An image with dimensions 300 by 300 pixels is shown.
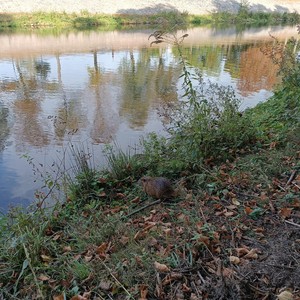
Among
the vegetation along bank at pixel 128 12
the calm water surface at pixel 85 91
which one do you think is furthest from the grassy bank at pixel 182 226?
the vegetation along bank at pixel 128 12

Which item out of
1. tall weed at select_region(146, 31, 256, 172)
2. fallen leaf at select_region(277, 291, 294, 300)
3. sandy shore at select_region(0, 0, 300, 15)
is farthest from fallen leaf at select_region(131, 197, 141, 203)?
sandy shore at select_region(0, 0, 300, 15)

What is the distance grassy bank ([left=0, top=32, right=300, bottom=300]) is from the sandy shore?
996 inches

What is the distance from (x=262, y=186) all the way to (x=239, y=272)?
1.33 meters

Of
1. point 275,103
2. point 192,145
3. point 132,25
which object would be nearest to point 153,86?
point 275,103

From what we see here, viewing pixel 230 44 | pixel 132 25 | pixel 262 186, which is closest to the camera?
pixel 262 186

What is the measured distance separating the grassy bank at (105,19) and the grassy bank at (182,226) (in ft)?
55.7

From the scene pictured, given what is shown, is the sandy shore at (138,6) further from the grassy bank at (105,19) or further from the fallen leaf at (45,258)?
the fallen leaf at (45,258)

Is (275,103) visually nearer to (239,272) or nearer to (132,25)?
(239,272)

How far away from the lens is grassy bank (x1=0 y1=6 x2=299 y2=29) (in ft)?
76.7

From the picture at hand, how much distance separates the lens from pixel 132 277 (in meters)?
2.28

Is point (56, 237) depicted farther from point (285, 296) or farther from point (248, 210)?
point (285, 296)

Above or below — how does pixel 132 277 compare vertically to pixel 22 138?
above

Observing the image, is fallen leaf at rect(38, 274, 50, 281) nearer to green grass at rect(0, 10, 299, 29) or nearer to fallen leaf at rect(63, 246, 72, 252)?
A: fallen leaf at rect(63, 246, 72, 252)

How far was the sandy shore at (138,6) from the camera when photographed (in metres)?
25.7
